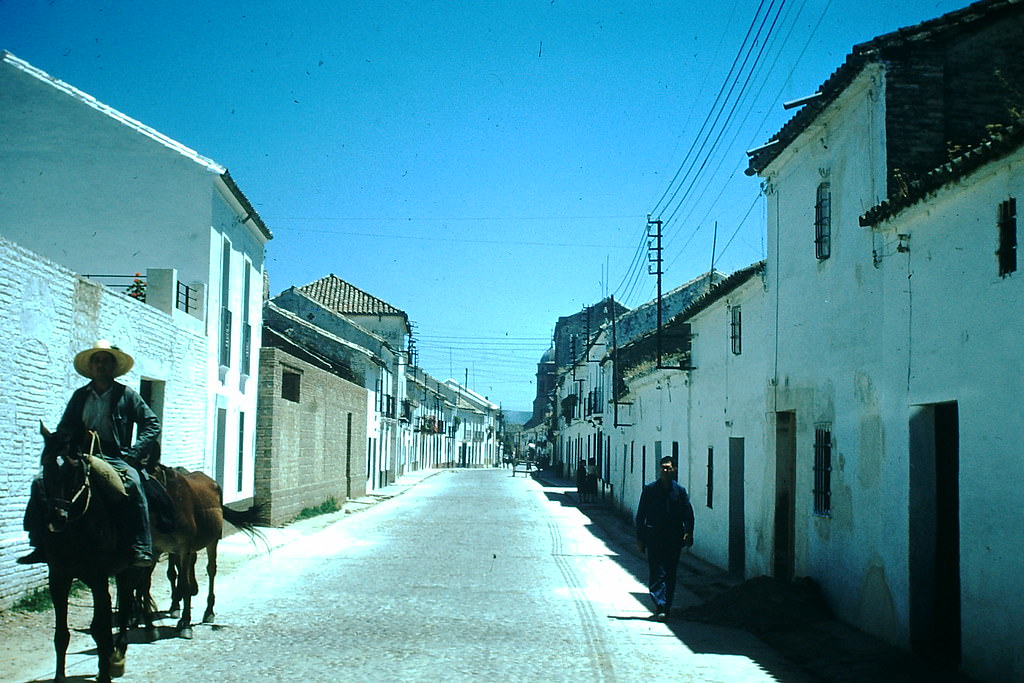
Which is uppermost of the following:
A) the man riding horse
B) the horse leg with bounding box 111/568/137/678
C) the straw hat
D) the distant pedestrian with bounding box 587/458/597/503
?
the straw hat

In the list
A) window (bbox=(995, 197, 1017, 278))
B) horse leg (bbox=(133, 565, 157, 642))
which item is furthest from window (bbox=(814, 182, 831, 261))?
horse leg (bbox=(133, 565, 157, 642))

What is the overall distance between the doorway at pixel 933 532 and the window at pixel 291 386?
18.3m

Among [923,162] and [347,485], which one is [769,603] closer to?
[923,162]

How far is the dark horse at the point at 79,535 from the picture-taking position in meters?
7.07

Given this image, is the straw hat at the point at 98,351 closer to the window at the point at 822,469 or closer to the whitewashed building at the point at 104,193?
the window at the point at 822,469

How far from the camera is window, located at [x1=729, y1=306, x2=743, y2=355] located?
53.7 ft

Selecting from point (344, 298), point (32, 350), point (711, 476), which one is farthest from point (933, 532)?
point (344, 298)

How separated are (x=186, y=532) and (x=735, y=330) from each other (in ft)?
31.8

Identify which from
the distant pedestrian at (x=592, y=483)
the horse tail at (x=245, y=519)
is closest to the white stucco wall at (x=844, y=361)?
the horse tail at (x=245, y=519)

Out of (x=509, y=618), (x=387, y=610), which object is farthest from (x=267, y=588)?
(x=509, y=618)

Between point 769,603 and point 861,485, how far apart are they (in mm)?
1832

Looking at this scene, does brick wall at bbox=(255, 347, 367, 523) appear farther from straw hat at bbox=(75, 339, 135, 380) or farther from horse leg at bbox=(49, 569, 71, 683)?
horse leg at bbox=(49, 569, 71, 683)

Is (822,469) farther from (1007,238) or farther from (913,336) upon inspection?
(1007,238)

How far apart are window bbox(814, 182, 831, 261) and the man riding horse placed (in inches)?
287
